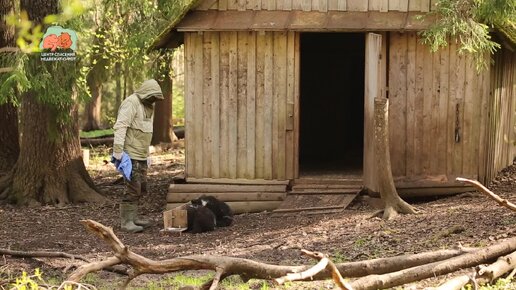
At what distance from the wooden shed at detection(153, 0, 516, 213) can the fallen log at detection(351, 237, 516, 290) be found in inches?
227

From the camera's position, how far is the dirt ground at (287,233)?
31.5ft

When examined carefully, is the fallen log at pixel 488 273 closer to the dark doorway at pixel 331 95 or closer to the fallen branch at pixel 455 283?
the fallen branch at pixel 455 283

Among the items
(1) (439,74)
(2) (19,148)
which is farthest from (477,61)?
(2) (19,148)

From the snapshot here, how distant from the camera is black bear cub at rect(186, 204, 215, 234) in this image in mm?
12305

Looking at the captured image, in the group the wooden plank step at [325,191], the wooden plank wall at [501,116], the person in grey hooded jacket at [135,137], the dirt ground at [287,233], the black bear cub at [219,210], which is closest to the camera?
the dirt ground at [287,233]

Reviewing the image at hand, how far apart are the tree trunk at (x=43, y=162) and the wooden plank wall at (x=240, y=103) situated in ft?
7.76

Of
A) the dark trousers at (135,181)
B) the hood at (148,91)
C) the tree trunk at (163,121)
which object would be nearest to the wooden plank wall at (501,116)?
the hood at (148,91)

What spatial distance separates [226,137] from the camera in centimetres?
1405

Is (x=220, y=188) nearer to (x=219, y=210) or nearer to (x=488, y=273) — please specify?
(x=219, y=210)

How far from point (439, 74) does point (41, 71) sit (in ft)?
21.3

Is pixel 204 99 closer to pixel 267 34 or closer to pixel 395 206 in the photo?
pixel 267 34

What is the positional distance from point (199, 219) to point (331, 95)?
806 cm

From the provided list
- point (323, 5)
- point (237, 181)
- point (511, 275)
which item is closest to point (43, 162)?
point (237, 181)

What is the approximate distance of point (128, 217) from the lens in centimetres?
1256
